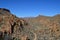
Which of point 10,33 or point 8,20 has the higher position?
point 8,20

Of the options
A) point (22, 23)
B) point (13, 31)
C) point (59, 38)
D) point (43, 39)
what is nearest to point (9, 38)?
point (13, 31)

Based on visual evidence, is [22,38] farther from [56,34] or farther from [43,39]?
[56,34]

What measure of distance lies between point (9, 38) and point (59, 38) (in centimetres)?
1828

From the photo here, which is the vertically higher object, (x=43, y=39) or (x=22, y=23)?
(x=22, y=23)

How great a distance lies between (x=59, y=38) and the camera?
34031 mm

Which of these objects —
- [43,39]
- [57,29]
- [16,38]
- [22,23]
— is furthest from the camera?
[57,29]

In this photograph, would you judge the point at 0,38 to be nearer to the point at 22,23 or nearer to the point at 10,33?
the point at 10,33

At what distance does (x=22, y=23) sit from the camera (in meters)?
24.5

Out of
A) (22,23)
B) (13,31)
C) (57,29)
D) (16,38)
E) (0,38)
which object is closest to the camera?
(0,38)

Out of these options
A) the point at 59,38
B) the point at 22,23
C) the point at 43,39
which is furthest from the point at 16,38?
the point at 59,38

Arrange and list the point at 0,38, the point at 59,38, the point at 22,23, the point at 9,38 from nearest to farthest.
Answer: the point at 0,38 < the point at 9,38 < the point at 22,23 < the point at 59,38

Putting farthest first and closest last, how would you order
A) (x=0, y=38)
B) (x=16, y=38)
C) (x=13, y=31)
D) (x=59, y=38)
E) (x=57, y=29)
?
(x=57, y=29)
(x=59, y=38)
(x=13, y=31)
(x=16, y=38)
(x=0, y=38)

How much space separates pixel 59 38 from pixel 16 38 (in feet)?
55.2

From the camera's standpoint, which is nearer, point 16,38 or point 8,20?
point 16,38
